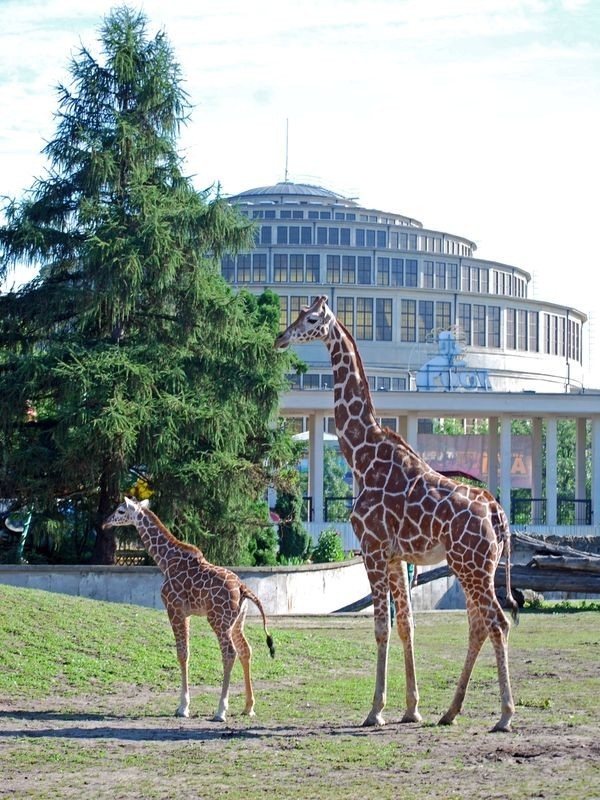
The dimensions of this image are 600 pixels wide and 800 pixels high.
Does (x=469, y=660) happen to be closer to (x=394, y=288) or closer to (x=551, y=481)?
(x=551, y=481)

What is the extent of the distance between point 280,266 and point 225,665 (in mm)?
101871

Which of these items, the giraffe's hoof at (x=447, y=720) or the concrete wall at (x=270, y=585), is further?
the concrete wall at (x=270, y=585)

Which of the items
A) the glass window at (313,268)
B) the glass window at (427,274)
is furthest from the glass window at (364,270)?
the glass window at (427,274)

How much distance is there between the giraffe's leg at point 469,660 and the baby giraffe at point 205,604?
2320 millimetres

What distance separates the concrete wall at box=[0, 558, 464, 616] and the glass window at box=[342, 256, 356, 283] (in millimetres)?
77774

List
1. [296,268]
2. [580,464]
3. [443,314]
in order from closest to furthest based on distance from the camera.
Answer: [580,464]
[443,314]
[296,268]

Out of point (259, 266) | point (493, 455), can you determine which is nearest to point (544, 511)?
point (493, 455)

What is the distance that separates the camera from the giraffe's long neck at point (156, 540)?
15656 millimetres

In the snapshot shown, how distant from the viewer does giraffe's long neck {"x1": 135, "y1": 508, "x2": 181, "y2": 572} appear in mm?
15656

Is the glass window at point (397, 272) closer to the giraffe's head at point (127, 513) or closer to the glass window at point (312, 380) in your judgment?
the glass window at point (312, 380)

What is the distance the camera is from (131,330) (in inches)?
1367

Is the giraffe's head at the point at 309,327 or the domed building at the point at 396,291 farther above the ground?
the domed building at the point at 396,291

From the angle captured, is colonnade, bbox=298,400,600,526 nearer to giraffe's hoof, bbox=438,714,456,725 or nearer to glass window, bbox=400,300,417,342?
glass window, bbox=400,300,417,342

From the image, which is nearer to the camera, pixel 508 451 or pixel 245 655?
pixel 245 655
